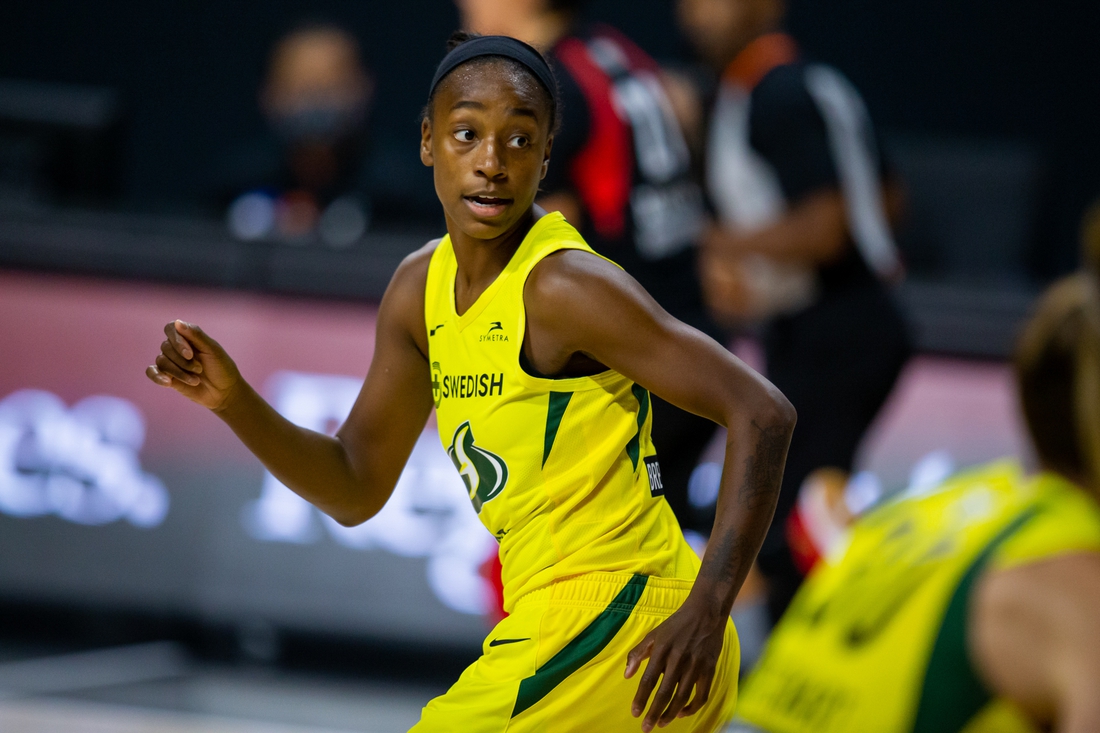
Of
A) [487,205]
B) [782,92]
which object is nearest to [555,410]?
[487,205]

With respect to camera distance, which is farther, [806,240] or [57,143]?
[57,143]

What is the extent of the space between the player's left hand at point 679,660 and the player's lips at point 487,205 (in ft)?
1.70

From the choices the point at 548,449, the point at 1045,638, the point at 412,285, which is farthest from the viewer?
the point at 412,285

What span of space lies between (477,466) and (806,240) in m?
2.49

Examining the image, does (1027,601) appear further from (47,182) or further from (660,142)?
(47,182)

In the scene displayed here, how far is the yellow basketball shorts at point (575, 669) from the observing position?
1850 mm

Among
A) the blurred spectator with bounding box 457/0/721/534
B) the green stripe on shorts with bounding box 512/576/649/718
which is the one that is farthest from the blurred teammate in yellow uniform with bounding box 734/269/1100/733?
the blurred spectator with bounding box 457/0/721/534

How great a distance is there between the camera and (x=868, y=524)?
192cm

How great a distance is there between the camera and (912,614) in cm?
158

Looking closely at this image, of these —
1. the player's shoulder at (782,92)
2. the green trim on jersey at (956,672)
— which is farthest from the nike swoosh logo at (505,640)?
the player's shoulder at (782,92)

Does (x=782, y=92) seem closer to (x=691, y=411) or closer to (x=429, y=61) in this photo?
(x=691, y=411)

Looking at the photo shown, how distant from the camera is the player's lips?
172cm

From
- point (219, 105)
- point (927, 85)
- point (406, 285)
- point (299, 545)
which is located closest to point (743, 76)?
point (299, 545)

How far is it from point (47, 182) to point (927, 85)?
467cm
